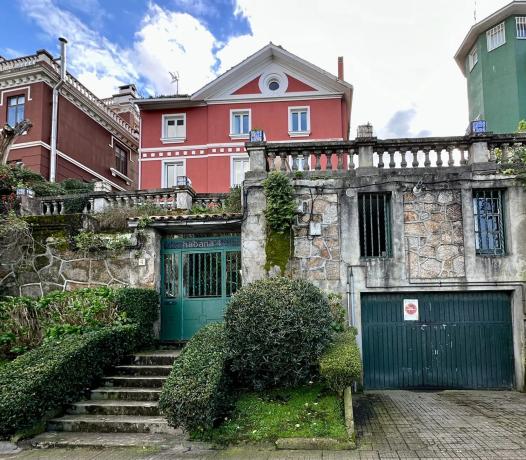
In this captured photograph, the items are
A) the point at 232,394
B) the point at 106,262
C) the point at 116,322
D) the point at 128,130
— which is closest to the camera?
the point at 232,394

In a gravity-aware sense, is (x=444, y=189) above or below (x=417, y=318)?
above

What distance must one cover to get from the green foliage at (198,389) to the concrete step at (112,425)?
0.85 meters

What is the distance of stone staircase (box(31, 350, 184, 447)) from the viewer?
630 cm

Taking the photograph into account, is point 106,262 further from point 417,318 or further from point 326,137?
point 326,137

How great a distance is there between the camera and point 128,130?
85.9ft

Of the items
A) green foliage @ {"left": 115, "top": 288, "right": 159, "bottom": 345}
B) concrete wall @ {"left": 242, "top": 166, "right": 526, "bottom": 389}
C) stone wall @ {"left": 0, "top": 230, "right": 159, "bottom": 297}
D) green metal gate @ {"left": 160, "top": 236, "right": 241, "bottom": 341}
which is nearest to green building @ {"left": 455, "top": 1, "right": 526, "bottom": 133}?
concrete wall @ {"left": 242, "top": 166, "right": 526, "bottom": 389}

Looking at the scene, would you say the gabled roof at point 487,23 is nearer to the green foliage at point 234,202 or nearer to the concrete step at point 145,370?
the green foliage at point 234,202

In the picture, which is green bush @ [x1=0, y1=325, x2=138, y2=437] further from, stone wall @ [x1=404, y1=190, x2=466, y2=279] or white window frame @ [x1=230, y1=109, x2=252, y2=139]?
white window frame @ [x1=230, y1=109, x2=252, y2=139]

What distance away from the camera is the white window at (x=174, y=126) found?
70.6 feet

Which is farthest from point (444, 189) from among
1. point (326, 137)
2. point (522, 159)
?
point (326, 137)

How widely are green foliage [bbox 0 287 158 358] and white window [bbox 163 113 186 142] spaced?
13546 mm

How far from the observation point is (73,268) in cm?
1030

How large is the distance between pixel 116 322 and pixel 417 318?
6.18 m

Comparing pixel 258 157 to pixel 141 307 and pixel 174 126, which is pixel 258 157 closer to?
pixel 141 307
